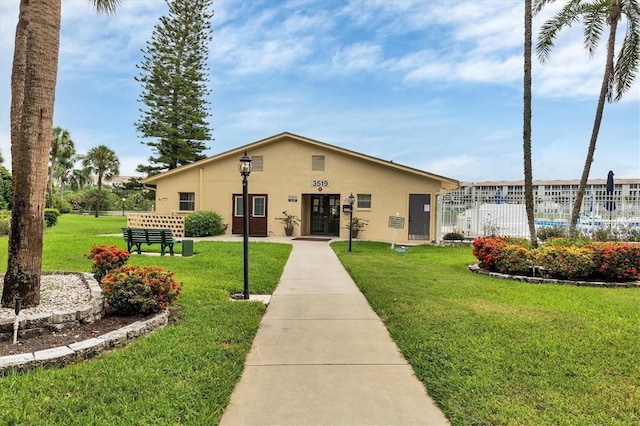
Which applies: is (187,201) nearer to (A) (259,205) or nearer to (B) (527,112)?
(A) (259,205)

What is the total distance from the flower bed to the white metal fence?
9031mm

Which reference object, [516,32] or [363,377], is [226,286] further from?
[516,32]

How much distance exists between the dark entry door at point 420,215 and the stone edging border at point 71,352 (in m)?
15.2

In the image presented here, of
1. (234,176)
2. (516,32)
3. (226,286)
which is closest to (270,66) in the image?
(234,176)

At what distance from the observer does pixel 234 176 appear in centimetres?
2006

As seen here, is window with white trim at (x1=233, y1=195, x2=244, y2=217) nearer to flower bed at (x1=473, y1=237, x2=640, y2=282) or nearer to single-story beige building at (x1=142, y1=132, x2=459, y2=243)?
single-story beige building at (x1=142, y1=132, x2=459, y2=243)

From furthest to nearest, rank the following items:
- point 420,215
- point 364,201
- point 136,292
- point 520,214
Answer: point 364,201 → point 420,215 → point 520,214 → point 136,292

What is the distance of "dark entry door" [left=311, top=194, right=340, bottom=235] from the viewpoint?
2005cm

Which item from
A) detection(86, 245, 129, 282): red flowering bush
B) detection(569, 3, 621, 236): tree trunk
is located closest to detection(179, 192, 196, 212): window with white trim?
detection(86, 245, 129, 282): red flowering bush

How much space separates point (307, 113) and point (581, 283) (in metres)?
20.2

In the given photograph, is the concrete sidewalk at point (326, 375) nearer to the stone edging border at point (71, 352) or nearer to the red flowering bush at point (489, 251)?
the stone edging border at point (71, 352)

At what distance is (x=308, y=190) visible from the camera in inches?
766

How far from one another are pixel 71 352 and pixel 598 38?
17052 mm

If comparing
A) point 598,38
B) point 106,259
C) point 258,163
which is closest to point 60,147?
point 258,163
